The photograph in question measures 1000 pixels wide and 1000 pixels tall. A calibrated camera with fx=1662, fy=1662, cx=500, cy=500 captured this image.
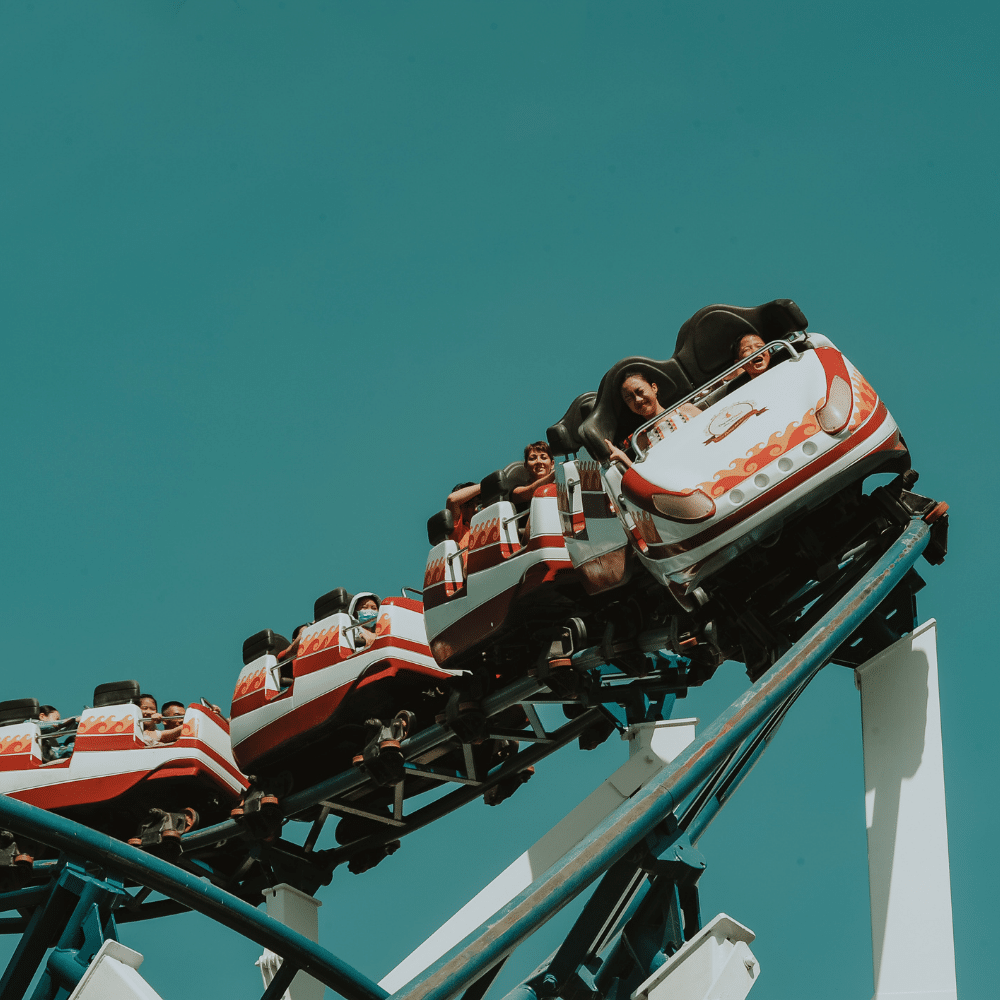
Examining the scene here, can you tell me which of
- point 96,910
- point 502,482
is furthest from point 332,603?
point 96,910

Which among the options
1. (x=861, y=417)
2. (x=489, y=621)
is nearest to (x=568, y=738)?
(x=489, y=621)

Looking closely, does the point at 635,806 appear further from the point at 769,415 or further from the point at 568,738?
the point at 568,738

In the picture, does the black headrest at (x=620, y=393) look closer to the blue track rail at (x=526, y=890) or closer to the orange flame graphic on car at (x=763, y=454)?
the orange flame graphic on car at (x=763, y=454)

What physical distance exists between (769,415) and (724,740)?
6.42ft

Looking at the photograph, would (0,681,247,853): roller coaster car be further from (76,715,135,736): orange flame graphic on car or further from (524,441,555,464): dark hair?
(524,441,555,464): dark hair

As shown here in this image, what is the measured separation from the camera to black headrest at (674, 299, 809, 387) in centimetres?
1045

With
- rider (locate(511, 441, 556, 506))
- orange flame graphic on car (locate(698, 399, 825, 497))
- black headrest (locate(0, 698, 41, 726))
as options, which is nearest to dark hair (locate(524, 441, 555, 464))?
rider (locate(511, 441, 556, 506))

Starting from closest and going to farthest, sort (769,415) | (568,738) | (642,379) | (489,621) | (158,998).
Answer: (158,998)
(769,415)
(642,379)
(489,621)
(568,738)

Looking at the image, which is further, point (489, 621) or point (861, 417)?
point (489, 621)

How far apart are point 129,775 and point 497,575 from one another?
449 cm

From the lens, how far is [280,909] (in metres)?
14.2

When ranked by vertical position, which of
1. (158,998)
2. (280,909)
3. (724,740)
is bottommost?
(158,998)

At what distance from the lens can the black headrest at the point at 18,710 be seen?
51.5 ft

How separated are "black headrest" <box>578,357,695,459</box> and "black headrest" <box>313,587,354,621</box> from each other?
3.73 meters
